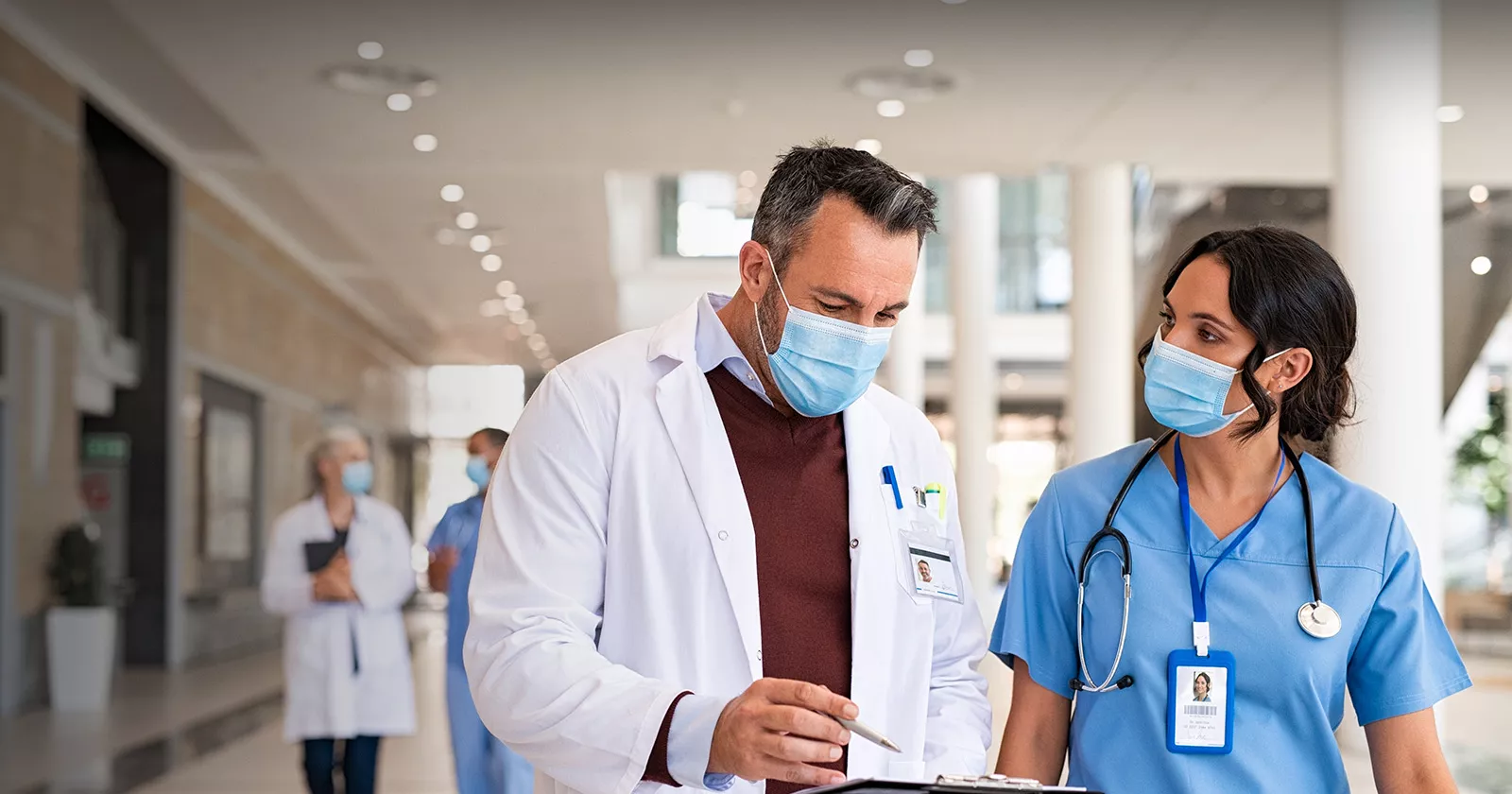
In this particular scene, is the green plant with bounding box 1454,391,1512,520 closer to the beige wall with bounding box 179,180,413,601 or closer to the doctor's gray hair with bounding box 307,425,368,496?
the beige wall with bounding box 179,180,413,601

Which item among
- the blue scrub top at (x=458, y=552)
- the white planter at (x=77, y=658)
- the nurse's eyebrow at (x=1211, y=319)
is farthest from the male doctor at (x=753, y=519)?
the white planter at (x=77, y=658)

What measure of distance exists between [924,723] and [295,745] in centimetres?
788

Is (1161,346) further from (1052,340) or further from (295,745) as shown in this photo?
(1052,340)

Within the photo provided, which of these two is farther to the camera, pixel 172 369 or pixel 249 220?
pixel 249 220

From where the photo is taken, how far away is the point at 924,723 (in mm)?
2199

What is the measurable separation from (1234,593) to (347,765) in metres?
4.82

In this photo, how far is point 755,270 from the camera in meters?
2.25

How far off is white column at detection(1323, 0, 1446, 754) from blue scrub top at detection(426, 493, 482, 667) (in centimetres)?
402

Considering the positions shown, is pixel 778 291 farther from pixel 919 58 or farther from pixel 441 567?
pixel 919 58

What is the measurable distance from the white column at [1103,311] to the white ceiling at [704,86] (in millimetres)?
435

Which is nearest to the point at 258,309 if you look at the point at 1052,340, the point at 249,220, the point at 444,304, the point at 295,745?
the point at 249,220

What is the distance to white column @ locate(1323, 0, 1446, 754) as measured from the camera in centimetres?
702

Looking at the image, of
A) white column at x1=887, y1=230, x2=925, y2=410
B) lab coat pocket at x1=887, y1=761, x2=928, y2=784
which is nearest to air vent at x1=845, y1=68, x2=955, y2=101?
lab coat pocket at x1=887, y1=761, x2=928, y2=784

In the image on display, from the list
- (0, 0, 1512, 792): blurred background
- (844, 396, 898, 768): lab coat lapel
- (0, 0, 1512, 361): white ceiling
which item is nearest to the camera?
(844, 396, 898, 768): lab coat lapel
